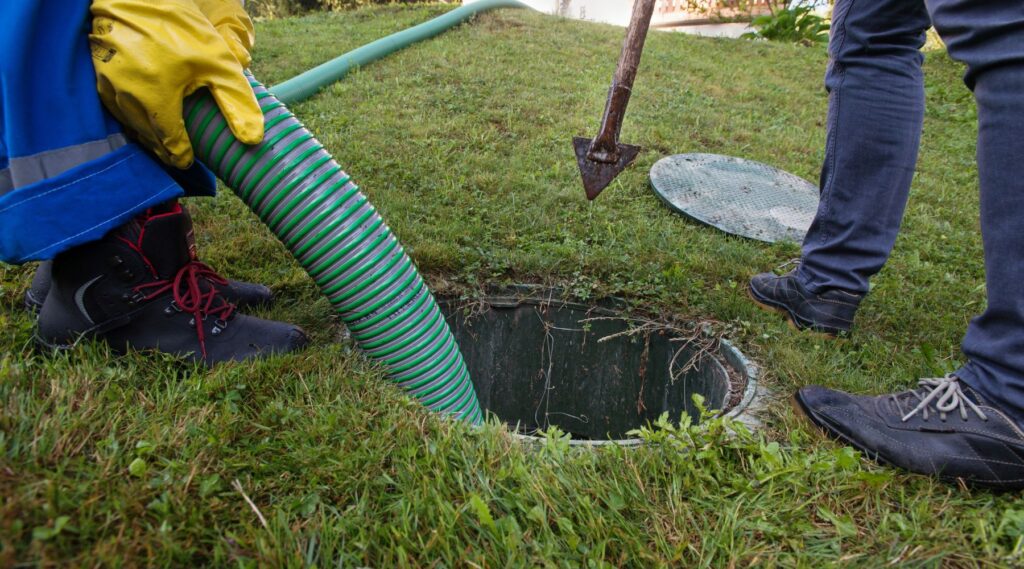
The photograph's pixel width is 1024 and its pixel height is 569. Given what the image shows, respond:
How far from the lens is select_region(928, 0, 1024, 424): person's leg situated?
1188 millimetres

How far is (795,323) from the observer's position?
2039mm

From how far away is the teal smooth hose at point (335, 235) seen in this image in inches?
57.0

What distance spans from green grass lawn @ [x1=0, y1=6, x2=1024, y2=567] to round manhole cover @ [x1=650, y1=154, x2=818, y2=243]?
15 centimetres

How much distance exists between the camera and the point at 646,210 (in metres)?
2.96

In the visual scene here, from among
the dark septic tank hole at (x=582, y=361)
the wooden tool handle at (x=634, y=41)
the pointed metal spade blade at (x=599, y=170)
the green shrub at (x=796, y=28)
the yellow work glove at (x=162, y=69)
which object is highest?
the green shrub at (x=796, y=28)

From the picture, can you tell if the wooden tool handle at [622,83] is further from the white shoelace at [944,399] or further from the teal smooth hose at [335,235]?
the white shoelace at [944,399]

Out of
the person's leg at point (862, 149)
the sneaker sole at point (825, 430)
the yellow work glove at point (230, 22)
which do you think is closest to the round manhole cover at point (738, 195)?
the person's leg at point (862, 149)

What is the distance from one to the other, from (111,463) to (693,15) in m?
14.3

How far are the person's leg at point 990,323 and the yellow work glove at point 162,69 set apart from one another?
4.91 ft

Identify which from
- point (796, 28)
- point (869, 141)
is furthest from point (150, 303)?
point (796, 28)

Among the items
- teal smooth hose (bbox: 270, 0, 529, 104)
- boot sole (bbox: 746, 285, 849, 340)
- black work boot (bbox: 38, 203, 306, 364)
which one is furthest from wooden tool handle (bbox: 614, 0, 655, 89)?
teal smooth hose (bbox: 270, 0, 529, 104)

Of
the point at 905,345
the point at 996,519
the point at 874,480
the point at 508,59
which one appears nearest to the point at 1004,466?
the point at 996,519

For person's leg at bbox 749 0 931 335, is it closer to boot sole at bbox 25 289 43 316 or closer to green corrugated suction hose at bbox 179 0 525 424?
green corrugated suction hose at bbox 179 0 525 424

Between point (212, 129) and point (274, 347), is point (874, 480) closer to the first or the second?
point (274, 347)
